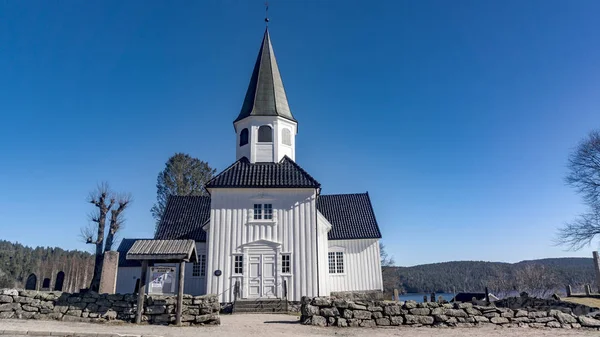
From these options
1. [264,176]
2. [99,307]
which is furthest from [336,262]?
[99,307]

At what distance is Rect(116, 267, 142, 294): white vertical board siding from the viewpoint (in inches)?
1061

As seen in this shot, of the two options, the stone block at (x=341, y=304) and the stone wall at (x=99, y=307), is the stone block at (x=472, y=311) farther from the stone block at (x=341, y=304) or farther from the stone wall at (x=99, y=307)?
the stone wall at (x=99, y=307)

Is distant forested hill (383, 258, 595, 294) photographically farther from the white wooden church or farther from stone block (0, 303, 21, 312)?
stone block (0, 303, 21, 312)

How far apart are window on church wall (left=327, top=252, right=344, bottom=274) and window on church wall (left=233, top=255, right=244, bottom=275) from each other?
8.60 metres

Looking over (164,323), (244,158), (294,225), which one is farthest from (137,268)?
(164,323)

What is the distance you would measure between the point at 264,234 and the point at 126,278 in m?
13.9

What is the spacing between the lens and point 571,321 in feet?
41.3

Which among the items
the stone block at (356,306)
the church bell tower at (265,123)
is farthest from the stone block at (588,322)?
the church bell tower at (265,123)

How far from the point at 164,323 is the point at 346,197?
772 inches

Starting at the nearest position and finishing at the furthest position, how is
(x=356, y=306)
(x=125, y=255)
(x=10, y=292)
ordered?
(x=356, y=306)
(x=10, y=292)
(x=125, y=255)

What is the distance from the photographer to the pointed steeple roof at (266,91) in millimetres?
23139

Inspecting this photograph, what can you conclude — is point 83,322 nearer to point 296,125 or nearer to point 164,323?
point 164,323

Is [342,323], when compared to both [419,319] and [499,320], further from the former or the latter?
[499,320]

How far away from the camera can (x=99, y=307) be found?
42.6ft
